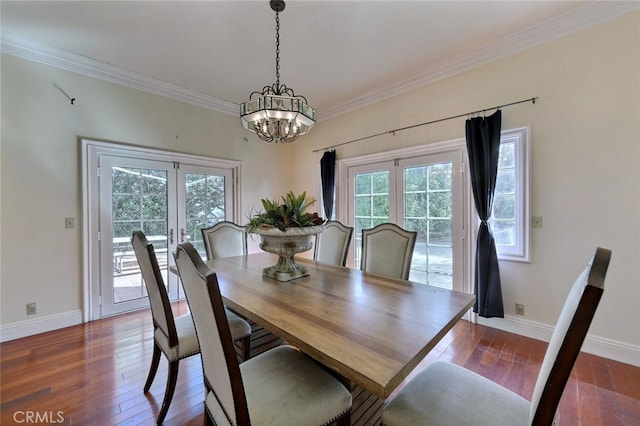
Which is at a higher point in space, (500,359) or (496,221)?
(496,221)

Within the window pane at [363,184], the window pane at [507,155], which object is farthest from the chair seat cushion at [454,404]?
the window pane at [363,184]

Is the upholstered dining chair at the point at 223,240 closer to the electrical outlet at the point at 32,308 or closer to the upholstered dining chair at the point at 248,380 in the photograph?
the upholstered dining chair at the point at 248,380

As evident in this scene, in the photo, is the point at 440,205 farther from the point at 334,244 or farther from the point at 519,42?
the point at 519,42

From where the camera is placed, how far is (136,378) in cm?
191

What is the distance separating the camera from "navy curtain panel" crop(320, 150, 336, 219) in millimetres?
4129

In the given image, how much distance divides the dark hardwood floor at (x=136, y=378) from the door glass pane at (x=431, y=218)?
2.28 feet

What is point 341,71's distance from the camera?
3088mm

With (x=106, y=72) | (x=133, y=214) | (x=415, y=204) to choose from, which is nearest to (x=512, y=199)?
(x=415, y=204)

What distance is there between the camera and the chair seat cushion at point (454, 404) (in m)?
0.93

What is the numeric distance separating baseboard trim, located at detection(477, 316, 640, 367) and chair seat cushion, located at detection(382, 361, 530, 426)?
189cm

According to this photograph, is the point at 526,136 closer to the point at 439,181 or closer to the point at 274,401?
the point at 439,181

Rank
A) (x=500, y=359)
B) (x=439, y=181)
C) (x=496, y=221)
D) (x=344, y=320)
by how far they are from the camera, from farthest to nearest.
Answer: (x=439, y=181) < (x=496, y=221) < (x=500, y=359) < (x=344, y=320)

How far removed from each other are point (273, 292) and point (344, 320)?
0.53 metres

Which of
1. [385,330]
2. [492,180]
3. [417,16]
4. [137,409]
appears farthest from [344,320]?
[417,16]
